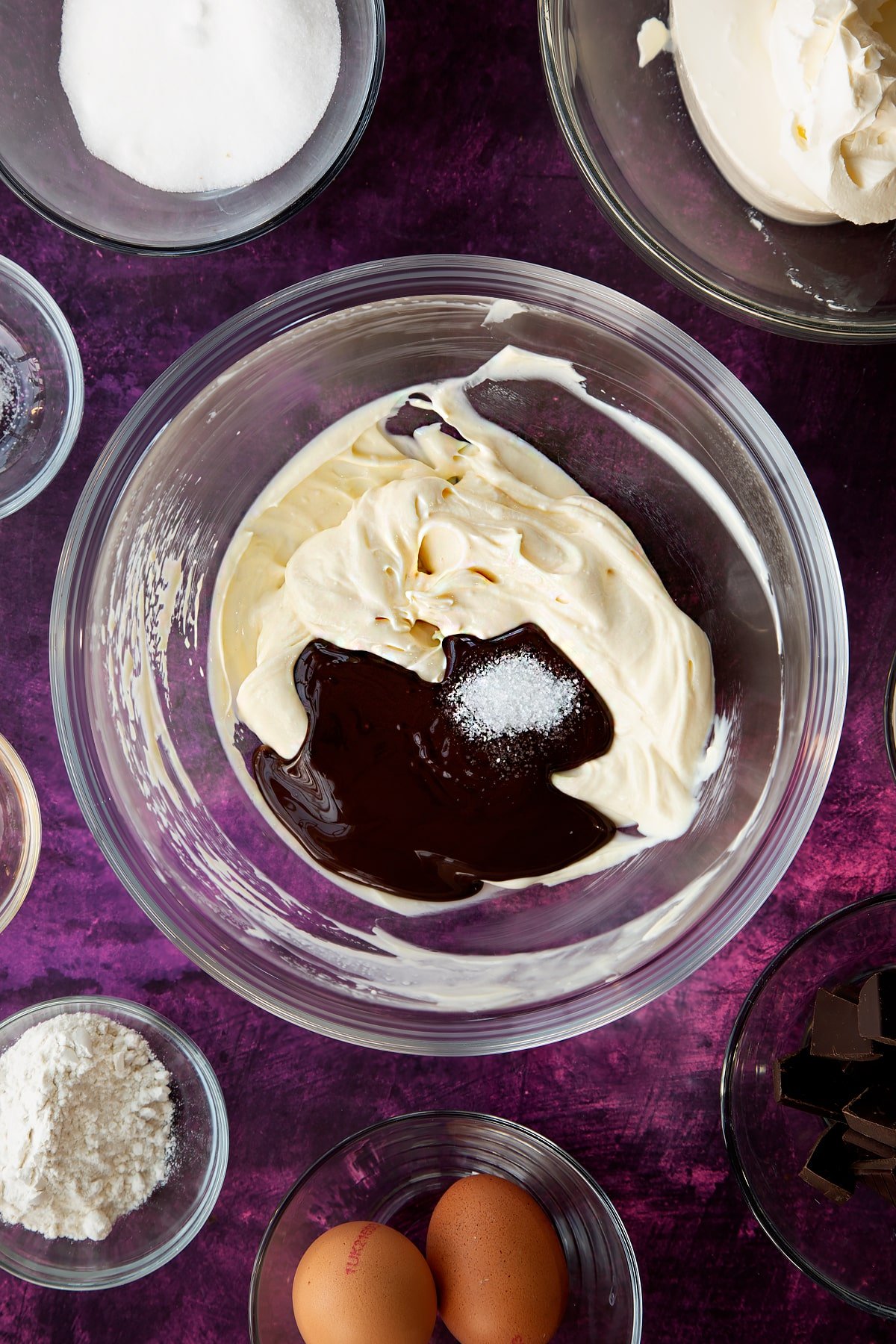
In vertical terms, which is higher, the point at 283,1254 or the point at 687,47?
the point at 687,47

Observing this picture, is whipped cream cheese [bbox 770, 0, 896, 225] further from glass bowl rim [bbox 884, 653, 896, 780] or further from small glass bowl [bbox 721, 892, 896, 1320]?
small glass bowl [bbox 721, 892, 896, 1320]

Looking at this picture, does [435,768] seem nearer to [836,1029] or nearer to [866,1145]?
[836,1029]

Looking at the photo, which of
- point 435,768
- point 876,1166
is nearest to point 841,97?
point 435,768

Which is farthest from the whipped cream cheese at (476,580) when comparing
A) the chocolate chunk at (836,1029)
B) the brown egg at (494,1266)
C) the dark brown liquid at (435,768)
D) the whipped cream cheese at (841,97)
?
the brown egg at (494,1266)

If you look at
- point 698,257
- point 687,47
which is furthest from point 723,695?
point 687,47

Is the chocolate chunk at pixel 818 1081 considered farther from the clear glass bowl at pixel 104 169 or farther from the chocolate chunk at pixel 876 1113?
the clear glass bowl at pixel 104 169

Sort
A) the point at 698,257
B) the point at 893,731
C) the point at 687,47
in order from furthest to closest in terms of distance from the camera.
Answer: the point at 893,731 → the point at 698,257 → the point at 687,47

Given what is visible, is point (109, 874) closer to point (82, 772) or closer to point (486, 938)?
point (82, 772)

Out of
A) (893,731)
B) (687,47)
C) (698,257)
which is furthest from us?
(893,731)
